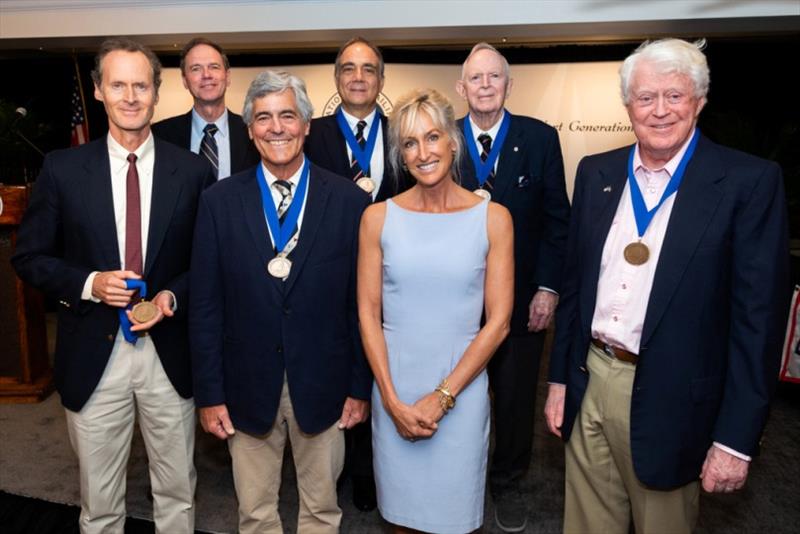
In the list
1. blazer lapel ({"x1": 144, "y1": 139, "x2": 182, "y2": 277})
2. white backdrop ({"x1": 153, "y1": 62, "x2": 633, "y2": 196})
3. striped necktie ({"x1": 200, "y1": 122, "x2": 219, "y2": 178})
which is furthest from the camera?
white backdrop ({"x1": 153, "y1": 62, "x2": 633, "y2": 196})

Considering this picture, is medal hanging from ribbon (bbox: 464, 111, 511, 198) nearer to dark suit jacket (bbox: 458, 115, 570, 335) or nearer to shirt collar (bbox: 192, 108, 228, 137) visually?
dark suit jacket (bbox: 458, 115, 570, 335)

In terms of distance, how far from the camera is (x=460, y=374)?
204 cm

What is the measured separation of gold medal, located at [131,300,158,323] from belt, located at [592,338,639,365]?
1464 millimetres

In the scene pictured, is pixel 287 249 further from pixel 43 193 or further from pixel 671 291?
pixel 671 291

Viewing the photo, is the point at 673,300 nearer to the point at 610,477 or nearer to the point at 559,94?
the point at 610,477

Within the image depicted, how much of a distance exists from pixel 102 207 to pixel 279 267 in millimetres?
669

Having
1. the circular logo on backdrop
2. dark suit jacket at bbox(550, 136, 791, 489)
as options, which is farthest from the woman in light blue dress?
the circular logo on backdrop

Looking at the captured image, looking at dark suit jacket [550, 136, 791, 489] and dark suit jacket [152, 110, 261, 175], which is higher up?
dark suit jacket [152, 110, 261, 175]

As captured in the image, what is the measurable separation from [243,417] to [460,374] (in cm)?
77

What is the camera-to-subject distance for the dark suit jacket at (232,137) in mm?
3102

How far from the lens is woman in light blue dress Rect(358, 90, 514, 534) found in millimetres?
2020

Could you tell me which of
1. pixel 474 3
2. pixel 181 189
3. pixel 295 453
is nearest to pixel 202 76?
pixel 181 189

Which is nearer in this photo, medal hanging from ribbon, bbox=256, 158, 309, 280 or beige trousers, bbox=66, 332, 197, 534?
medal hanging from ribbon, bbox=256, 158, 309, 280

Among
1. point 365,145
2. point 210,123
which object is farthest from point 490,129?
point 210,123
